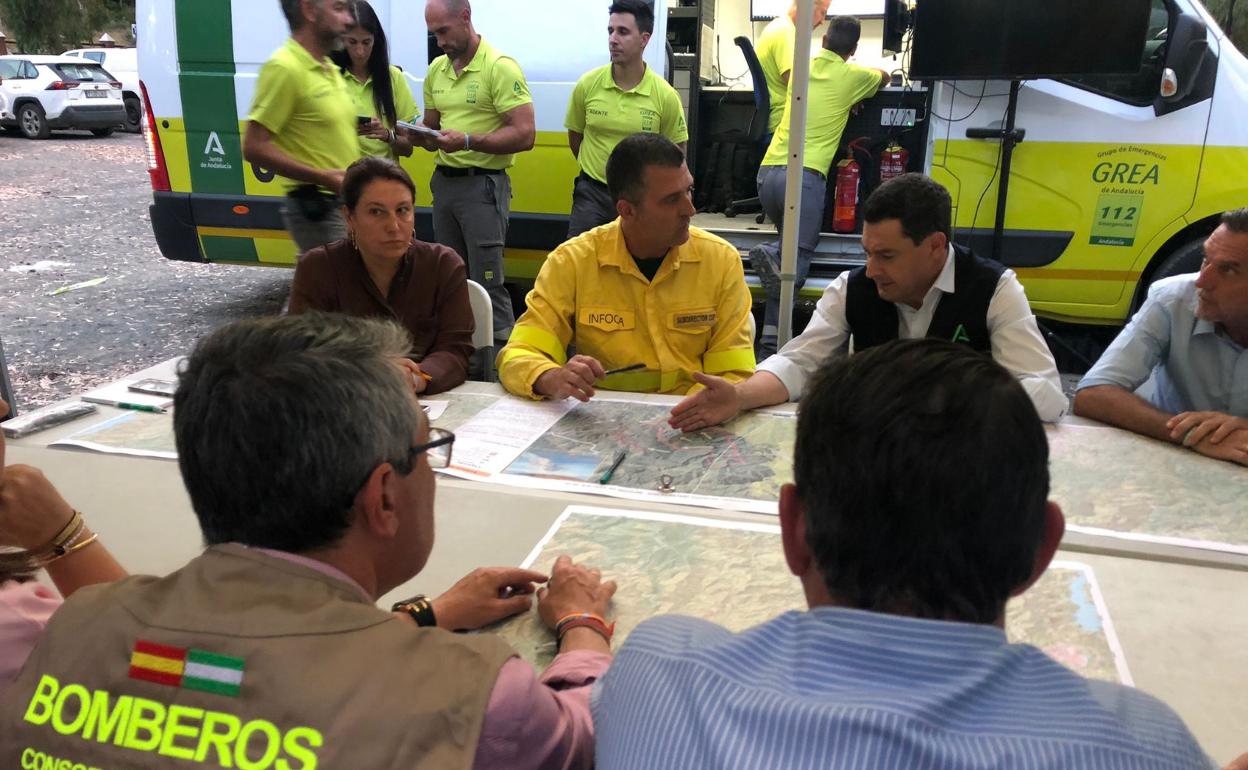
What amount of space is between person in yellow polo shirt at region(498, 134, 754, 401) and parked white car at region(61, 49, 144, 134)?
1609 centimetres

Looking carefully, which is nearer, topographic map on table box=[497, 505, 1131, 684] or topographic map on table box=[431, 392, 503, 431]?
topographic map on table box=[497, 505, 1131, 684]

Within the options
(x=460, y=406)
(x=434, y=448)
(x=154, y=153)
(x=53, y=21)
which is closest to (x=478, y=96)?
(x=154, y=153)

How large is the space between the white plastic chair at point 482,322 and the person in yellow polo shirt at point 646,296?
0.82ft

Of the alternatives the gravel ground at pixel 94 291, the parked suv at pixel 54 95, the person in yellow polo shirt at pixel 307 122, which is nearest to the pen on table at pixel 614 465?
the gravel ground at pixel 94 291

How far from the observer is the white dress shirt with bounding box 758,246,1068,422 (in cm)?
213

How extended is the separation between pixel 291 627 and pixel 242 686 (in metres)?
0.06

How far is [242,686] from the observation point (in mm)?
756

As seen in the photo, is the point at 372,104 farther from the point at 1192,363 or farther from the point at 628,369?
the point at 1192,363

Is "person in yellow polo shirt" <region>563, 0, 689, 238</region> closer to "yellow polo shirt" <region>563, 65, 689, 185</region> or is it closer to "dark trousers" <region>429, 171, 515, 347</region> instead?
"yellow polo shirt" <region>563, 65, 689, 185</region>

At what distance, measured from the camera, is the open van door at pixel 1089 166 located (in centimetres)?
370

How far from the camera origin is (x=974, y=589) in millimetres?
716

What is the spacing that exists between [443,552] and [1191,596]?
3.66ft

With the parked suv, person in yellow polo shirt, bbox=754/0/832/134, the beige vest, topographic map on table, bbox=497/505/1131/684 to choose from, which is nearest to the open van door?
person in yellow polo shirt, bbox=754/0/832/134

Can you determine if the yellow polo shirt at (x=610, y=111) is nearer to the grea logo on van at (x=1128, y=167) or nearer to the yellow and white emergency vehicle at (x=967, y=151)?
Result: the yellow and white emergency vehicle at (x=967, y=151)
